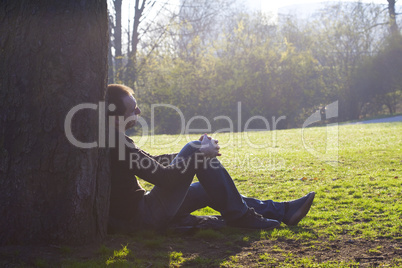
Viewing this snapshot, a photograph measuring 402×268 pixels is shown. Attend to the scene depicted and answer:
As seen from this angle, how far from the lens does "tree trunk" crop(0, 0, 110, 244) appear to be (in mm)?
3076

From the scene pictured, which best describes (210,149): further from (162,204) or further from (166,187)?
(162,204)

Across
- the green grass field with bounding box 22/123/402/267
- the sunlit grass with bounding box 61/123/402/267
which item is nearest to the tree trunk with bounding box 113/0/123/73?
the sunlit grass with bounding box 61/123/402/267

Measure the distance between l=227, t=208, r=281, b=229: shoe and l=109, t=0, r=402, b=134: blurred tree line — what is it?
63.0 feet

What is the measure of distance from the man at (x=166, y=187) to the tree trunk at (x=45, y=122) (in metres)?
0.30

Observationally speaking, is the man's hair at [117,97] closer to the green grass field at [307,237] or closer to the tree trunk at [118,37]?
the green grass field at [307,237]

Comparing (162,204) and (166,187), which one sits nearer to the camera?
(166,187)

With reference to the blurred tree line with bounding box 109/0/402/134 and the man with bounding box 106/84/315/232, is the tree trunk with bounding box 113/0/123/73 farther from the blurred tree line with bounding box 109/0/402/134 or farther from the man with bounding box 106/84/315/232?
the man with bounding box 106/84/315/232

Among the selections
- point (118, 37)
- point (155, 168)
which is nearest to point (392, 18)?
point (118, 37)

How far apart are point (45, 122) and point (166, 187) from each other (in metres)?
1.10

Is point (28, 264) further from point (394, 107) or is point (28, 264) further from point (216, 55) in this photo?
point (394, 107)

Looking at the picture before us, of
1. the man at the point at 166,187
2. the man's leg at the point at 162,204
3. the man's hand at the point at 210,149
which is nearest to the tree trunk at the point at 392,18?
the man at the point at 166,187

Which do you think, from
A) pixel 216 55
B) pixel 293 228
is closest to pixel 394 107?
pixel 216 55

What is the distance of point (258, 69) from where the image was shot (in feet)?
79.7

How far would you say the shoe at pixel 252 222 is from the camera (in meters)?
3.98
